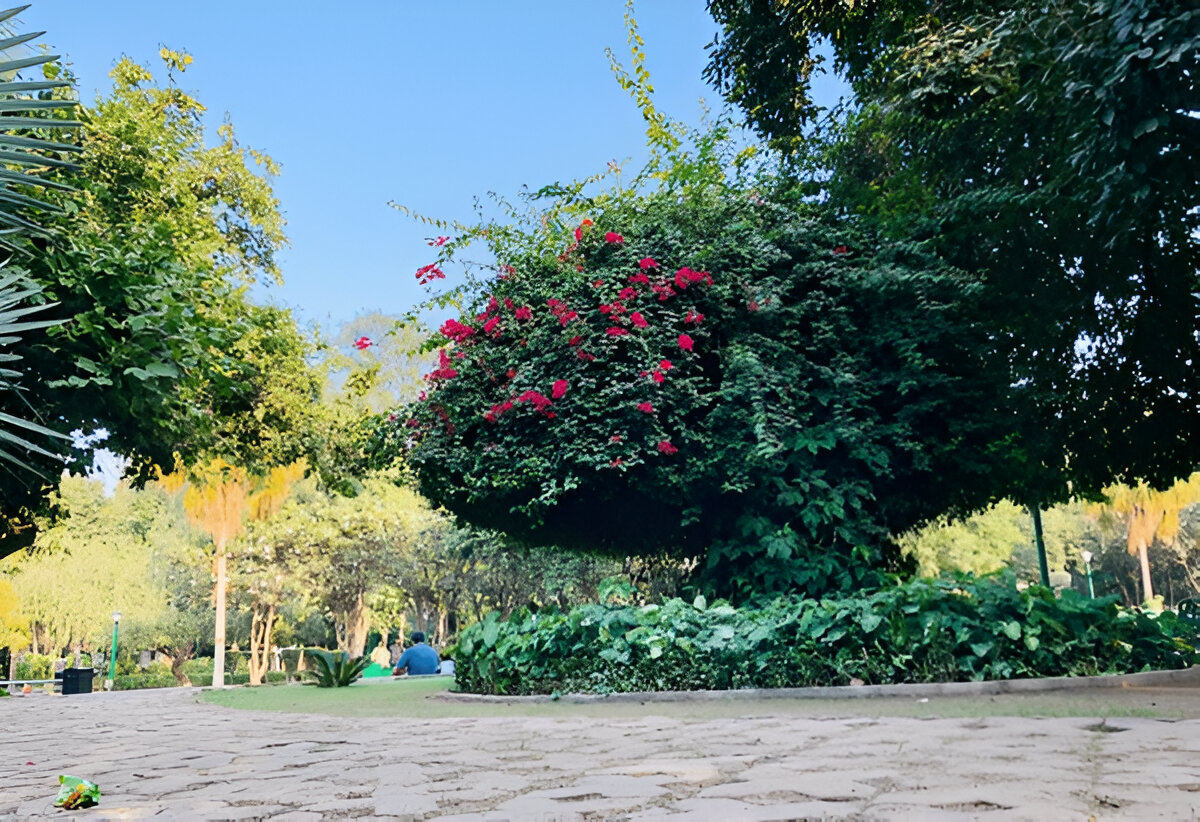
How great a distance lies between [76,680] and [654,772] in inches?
862

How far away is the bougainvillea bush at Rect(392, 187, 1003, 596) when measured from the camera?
1052 cm

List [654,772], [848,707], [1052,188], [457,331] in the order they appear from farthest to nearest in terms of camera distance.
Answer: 1. [457,331]
2. [1052,188]
3. [848,707]
4. [654,772]

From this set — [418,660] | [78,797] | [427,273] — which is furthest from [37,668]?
[78,797]

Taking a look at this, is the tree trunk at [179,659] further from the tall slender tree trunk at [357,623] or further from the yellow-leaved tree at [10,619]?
the tall slender tree trunk at [357,623]

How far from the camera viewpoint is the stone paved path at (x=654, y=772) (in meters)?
3.31

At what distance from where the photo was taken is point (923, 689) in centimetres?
789

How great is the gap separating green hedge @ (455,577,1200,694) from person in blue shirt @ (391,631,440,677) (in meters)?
7.35

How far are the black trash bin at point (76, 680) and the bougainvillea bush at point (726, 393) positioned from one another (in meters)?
14.6

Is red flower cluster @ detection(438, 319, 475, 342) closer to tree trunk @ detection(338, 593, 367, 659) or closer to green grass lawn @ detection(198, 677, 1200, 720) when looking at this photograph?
green grass lawn @ detection(198, 677, 1200, 720)

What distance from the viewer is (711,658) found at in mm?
9070

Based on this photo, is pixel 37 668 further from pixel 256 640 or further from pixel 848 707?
pixel 848 707

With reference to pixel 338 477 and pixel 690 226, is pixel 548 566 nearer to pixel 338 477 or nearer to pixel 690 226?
pixel 338 477

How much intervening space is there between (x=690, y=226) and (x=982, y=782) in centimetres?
930

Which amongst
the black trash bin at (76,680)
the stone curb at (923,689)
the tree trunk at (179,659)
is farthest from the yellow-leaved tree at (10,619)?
the stone curb at (923,689)
